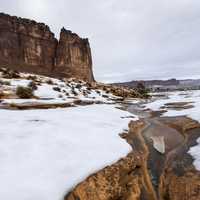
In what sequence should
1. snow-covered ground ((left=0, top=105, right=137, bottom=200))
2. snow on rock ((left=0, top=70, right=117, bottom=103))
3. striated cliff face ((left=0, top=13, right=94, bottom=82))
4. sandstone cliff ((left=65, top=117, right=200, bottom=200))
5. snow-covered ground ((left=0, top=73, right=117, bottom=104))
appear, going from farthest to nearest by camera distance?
1. striated cliff face ((left=0, top=13, right=94, bottom=82))
2. snow on rock ((left=0, top=70, right=117, bottom=103))
3. snow-covered ground ((left=0, top=73, right=117, bottom=104))
4. sandstone cliff ((left=65, top=117, right=200, bottom=200))
5. snow-covered ground ((left=0, top=105, right=137, bottom=200))

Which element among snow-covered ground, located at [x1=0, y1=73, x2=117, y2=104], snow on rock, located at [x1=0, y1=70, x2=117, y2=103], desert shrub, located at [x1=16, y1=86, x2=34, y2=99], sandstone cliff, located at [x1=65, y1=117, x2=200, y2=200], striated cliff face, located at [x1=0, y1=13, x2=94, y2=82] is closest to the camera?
sandstone cliff, located at [x1=65, y1=117, x2=200, y2=200]

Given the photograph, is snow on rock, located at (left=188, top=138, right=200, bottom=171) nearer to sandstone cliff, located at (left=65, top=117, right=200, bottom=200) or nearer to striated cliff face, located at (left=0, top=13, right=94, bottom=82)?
sandstone cliff, located at (left=65, top=117, right=200, bottom=200)

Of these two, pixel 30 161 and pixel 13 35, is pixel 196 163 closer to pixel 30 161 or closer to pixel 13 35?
pixel 30 161

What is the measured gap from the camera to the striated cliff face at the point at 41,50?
64312 millimetres

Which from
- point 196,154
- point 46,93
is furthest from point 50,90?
point 196,154

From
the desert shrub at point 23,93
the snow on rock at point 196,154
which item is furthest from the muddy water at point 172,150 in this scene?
the desert shrub at point 23,93

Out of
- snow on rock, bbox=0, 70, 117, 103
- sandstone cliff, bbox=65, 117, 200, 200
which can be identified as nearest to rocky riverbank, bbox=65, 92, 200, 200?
sandstone cliff, bbox=65, 117, 200, 200

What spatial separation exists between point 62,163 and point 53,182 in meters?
0.67

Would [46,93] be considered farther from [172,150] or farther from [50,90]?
[172,150]

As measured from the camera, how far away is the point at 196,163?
17.5ft

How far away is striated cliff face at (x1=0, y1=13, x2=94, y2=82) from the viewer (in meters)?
64.3

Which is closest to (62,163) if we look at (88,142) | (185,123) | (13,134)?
(88,142)

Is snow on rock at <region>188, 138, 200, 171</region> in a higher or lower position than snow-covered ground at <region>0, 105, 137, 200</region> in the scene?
lower

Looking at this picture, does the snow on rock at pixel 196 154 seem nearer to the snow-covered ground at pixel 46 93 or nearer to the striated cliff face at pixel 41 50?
the snow-covered ground at pixel 46 93
